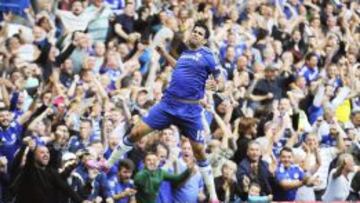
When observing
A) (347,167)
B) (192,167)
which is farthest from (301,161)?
(192,167)

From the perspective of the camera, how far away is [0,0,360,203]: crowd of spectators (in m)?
17.9

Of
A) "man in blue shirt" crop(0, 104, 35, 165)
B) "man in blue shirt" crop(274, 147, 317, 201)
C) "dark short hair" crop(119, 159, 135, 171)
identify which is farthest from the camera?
"man in blue shirt" crop(274, 147, 317, 201)

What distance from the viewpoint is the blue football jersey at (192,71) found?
53.8 feet

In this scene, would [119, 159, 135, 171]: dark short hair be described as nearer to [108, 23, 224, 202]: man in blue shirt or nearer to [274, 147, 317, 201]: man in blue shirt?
[108, 23, 224, 202]: man in blue shirt

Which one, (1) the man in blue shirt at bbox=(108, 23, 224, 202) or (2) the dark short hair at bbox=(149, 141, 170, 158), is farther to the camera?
(2) the dark short hair at bbox=(149, 141, 170, 158)

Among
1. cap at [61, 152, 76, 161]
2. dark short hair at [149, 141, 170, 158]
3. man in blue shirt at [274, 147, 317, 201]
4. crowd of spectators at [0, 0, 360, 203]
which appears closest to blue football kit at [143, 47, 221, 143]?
crowd of spectators at [0, 0, 360, 203]

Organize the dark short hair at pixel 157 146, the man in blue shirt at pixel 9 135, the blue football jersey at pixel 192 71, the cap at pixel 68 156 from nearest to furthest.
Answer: the blue football jersey at pixel 192 71 < the cap at pixel 68 156 < the man in blue shirt at pixel 9 135 < the dark short hair at pixel 157 146

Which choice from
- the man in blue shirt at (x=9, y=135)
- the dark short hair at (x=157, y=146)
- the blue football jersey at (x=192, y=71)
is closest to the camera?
the blue football jersey at (x=192, y=71)

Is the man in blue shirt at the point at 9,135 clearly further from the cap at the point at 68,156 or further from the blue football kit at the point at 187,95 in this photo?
the blue football kit at the point at 187,95

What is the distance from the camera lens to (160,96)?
2120 centimetres

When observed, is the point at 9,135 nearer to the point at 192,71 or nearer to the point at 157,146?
the point at 157,146

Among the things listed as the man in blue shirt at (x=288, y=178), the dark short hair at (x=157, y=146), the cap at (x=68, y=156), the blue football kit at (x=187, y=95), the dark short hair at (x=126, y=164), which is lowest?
the man in blue shirt at (x=288, y=178)

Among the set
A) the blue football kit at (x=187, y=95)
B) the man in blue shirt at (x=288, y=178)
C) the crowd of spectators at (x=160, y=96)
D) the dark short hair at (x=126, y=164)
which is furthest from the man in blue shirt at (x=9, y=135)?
the man in blue shirt at (x=288, y=178)

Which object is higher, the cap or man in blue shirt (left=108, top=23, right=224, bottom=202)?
man in blue shirt (left=108, top=23, right=224, bottom=202)
